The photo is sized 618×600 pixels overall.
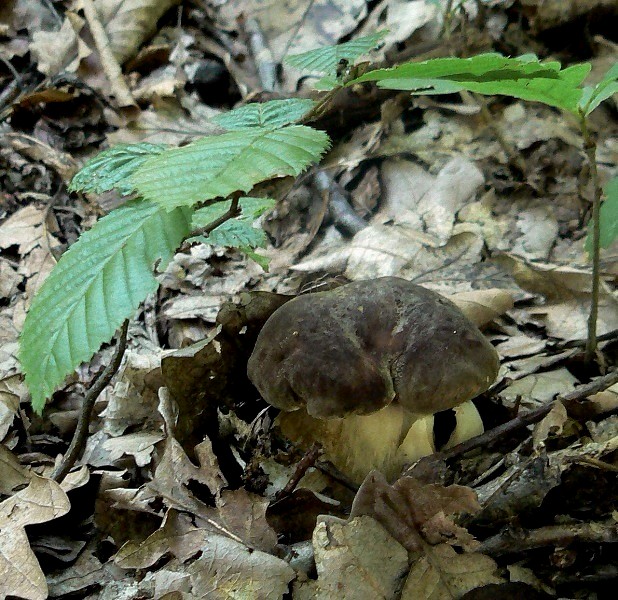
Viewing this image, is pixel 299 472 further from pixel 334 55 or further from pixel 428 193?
pixel 428 193

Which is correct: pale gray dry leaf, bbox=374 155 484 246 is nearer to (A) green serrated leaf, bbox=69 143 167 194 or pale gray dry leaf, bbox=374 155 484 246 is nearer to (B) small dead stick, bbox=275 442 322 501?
(B) small dead stick, bbox=275 442 322 501

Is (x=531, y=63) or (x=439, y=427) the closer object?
(x=531, y=63)

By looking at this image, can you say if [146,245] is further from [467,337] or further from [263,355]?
[467,337]

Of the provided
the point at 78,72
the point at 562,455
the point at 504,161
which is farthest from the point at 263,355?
the point at 78,72

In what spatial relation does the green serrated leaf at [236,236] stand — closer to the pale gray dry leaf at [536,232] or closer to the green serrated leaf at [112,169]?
the green serrated leaf at [112,169]

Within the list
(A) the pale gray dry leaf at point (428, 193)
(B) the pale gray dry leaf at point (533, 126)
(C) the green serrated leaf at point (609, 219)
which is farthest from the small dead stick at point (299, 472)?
(B) the pale gray dry leaf at point (533, 126)
